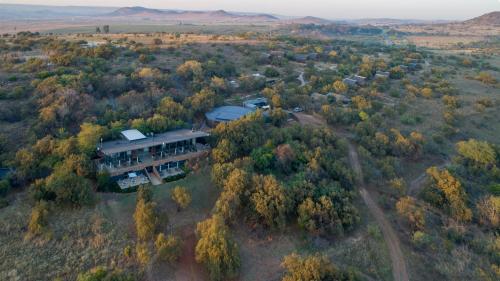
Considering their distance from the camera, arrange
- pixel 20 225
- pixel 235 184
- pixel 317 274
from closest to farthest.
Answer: pixel 317 274
pixel 20 225
pixel 235 184

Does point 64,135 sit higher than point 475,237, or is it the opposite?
point 64,135

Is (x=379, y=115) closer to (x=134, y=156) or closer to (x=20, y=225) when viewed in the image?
(x=134, y=156)

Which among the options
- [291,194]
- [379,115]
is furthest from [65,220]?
[379,115]

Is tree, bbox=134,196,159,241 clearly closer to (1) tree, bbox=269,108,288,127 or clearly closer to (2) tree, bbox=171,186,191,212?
(2) tree, bbox=171,186,191,212

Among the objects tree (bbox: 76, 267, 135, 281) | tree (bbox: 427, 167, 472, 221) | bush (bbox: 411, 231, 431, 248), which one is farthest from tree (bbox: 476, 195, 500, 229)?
tree (bbox: 76, 267, 135, 281)

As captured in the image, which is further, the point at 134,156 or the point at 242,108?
the point at 242,108

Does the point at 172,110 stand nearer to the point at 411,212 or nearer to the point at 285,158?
the point at 285,158
